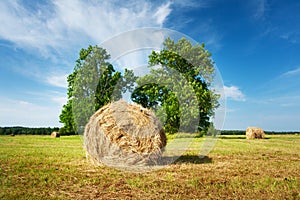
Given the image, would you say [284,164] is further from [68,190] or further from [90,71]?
[90,71]

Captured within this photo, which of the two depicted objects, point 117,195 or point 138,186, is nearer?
point 117,195

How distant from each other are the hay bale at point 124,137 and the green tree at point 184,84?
9591 mm

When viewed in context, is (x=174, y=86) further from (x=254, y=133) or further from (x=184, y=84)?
(x=254, y=133)

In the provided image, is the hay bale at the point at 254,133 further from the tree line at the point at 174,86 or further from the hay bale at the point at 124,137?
the hay bale at the point at 124,137

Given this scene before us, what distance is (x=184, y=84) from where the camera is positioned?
21.3 m

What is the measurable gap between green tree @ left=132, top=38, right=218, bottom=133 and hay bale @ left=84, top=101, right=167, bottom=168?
9.59 meters

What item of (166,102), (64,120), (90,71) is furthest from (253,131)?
(64,120)

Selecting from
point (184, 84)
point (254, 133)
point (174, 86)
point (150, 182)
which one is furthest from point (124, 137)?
point (254, 133)

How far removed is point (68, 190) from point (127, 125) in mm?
2931

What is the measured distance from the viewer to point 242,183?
5.26 m

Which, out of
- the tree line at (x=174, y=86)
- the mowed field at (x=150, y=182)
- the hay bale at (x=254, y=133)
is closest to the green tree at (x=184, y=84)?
the tree line at (x=174, y=86)

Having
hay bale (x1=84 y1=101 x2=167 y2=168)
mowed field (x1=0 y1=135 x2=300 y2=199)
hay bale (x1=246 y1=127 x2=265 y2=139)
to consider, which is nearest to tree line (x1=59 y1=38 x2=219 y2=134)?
hay bale (x1=246 y1=127 x2=265 y2=139)

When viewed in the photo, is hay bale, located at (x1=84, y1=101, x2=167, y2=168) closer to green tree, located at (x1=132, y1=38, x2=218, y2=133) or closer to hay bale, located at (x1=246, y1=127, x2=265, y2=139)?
green tree, located at (x1=132, y1=38, x2=218, y2=133)

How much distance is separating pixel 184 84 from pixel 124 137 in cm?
1467
